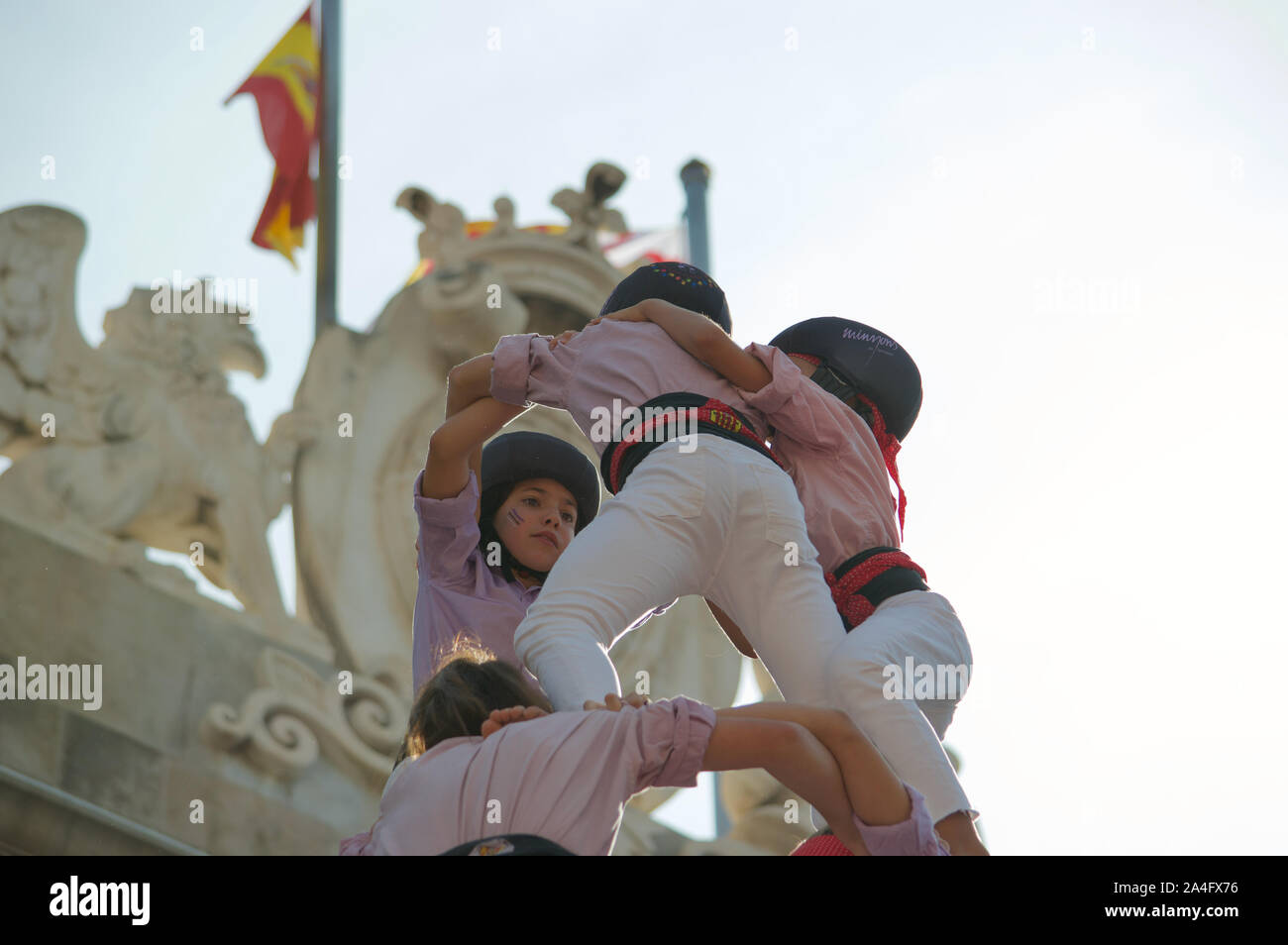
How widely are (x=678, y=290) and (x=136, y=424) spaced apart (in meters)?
4.81

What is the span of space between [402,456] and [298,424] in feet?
2.11

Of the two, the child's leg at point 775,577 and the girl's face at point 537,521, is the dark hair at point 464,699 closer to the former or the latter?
the child's leg at point 775,577

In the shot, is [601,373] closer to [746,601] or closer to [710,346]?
[710,346]

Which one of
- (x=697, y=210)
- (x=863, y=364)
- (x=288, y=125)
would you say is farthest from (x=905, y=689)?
(x=697, y=210)

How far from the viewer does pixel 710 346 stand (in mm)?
4113

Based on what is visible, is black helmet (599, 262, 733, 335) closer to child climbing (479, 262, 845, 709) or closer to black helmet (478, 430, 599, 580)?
child climbing (479, 262, 845, 709)

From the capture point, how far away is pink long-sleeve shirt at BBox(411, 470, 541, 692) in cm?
439

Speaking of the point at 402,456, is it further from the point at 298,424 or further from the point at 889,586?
the point at 889,586

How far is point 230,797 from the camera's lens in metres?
6.99

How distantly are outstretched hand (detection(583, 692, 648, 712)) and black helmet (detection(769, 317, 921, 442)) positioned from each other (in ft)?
4.55

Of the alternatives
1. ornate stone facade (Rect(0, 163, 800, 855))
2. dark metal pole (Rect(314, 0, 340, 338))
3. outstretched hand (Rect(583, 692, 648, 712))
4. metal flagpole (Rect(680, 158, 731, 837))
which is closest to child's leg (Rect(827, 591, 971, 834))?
outstretched hand (Rect(583, 692, 648, 712))

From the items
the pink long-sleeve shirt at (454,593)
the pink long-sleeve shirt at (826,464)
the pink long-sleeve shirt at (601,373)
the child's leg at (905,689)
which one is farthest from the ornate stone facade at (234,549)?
the child's leg at (905,689)

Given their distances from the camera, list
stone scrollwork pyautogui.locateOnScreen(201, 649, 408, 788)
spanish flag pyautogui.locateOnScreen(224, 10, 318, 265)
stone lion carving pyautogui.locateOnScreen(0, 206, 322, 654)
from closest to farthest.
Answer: stone scrollwork pyautogui.locateOnScreen(201, 649, 408, 788) → stone lion carving pyautogui.locateOnScreen(0, 206, 322, 654) → spanish flag pyautogui.locateOnScreen(224, 10, 318, 265)
